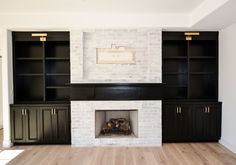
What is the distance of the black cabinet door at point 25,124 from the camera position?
418 centimetres

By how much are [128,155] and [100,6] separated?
2826mm

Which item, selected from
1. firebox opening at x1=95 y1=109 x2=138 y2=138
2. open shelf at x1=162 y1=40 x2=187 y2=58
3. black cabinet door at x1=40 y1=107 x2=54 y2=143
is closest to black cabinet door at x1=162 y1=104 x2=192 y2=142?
firebox opening at x1=95 y1=109 x2=138 y2=138

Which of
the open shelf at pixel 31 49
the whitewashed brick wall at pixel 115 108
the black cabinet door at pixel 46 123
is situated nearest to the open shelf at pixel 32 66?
the open shelf at pixel 31 49

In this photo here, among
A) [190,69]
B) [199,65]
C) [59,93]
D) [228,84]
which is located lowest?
[59,93]

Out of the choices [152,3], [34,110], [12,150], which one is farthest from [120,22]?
[12,150]

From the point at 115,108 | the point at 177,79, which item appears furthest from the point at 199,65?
the point at 115,108

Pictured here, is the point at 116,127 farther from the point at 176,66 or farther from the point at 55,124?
the point at 176,66

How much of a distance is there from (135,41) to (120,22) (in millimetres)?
524

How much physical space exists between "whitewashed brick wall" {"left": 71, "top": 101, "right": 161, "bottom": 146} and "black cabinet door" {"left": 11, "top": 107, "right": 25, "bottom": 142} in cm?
109

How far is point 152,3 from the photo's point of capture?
11.2 feet

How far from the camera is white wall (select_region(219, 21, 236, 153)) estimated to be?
12.8 feet

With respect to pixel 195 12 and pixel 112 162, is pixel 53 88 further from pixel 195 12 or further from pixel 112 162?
pixel 195 12

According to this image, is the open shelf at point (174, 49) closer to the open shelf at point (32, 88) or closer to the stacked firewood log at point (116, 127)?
the stacked firewood log at point (116, 127)

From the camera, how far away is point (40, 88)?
4762 millimetres
